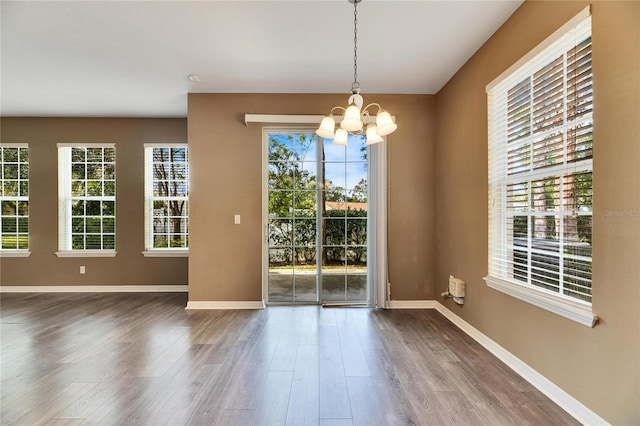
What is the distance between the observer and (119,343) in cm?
278

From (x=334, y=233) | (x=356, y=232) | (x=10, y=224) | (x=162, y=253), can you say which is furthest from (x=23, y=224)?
(x=356, y=232)

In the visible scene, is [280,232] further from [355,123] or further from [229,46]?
[355,123]

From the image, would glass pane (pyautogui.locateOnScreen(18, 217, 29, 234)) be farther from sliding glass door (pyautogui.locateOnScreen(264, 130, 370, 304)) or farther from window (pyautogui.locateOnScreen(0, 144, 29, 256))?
sliding glass door (pyautogui.locateOnScreen(264, 130, 370, 304))

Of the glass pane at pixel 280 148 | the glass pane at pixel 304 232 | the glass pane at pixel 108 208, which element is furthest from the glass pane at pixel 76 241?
the glass pane at pixel 304 232

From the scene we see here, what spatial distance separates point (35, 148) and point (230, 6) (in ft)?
15.0

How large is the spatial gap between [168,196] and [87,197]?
1.27 meters

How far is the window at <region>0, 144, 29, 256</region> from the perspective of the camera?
4805 millimetres

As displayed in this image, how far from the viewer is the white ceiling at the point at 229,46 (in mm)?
2305

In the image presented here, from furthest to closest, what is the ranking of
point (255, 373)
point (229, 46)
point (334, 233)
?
point (334, 233) < point (229, 46) < point (255, 373)

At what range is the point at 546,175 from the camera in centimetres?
205

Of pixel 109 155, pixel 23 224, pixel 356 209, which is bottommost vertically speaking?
pixel 23 224

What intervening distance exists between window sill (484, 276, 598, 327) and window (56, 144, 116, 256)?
5.28 m

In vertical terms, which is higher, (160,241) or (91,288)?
(160,241)

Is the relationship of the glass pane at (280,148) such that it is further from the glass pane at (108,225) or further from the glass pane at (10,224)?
the glass pane at (10,224)
